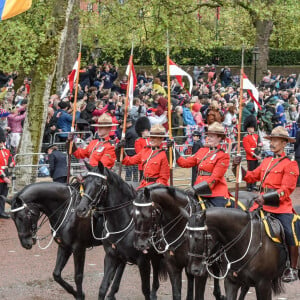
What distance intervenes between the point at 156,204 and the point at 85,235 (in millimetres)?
1698

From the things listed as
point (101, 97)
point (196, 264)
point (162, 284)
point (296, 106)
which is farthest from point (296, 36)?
point (196, 264)

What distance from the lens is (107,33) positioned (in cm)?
2239

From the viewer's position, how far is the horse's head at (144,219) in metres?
10.1

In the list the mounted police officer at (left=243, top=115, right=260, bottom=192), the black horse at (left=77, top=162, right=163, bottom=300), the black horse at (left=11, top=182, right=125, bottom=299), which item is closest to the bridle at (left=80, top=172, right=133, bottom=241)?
the black horse at (left=77, top=162, right=163, bottom=300)

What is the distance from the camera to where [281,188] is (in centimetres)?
1051

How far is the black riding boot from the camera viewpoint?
1032 cm

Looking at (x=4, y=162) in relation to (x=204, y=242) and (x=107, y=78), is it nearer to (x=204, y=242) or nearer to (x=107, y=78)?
(x=204, y=242)

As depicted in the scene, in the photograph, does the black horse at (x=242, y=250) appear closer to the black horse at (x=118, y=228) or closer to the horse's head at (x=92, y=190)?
the black horse at (x=118, y=228)

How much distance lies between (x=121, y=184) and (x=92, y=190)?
56 centimetres

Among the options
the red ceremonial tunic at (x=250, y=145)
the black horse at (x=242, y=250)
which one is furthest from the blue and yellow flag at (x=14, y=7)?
the red ceremonial tunic at (x=250, y=145)

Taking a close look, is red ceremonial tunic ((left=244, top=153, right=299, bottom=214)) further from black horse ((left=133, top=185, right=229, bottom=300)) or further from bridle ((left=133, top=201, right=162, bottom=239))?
bridle ((left=133, top=201, right=162, bottom=239))

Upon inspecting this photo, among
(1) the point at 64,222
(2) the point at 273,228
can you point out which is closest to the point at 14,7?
(1) the point at 64,222

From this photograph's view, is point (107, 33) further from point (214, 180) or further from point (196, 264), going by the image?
point (196, 264)

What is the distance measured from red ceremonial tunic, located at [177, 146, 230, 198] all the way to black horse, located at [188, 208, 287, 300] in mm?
1386
